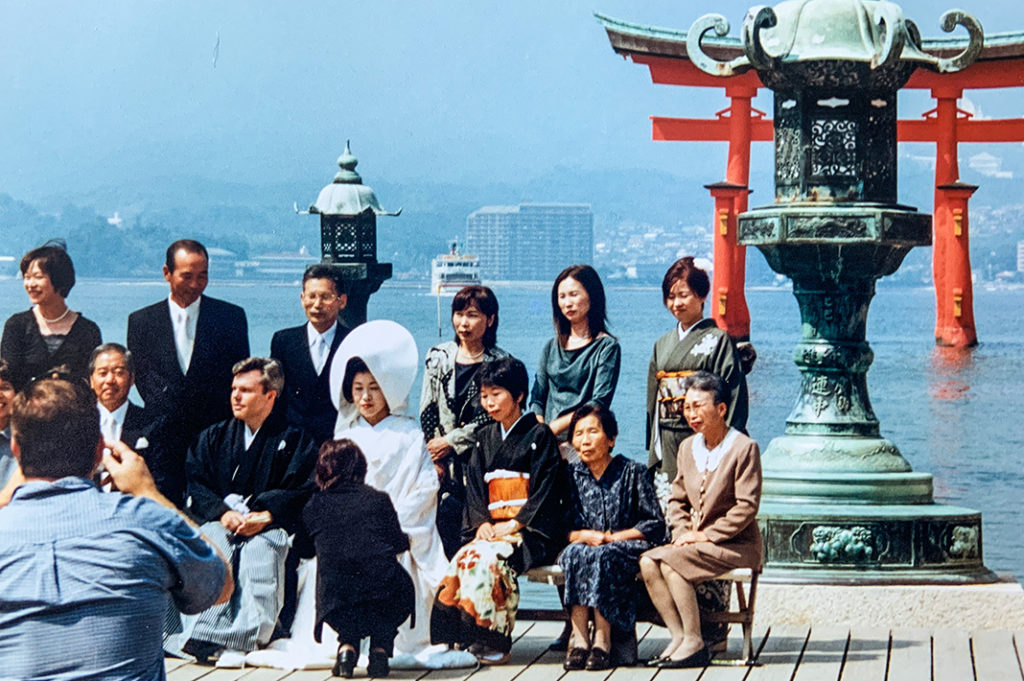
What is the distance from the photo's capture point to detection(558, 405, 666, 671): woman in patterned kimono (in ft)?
16.0

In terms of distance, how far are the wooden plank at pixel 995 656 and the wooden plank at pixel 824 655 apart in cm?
36

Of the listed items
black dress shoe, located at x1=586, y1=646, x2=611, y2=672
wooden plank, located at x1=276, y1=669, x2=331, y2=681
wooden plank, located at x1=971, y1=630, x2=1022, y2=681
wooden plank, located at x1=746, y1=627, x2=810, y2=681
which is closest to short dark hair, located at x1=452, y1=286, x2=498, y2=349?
black dress shoe, located at x1=586, y1=646, x2=611, y2=672

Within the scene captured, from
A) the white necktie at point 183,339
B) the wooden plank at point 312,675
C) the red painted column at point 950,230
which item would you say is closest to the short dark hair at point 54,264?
the white necktie at point 183,339

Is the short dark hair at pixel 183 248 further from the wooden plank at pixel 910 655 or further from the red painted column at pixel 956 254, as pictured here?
the red painted column at pixel 956 254

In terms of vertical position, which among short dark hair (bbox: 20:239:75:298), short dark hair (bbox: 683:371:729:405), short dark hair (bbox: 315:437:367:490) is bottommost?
short dark hair (bbox: 315:437:367:490)

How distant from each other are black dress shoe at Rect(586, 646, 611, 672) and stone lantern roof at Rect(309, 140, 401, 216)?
625 cm

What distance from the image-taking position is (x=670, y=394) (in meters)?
5.58

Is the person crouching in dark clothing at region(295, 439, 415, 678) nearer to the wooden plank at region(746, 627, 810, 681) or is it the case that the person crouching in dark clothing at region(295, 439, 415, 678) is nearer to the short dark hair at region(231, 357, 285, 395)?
the short dark hair at region(231, 357, 285, 395)

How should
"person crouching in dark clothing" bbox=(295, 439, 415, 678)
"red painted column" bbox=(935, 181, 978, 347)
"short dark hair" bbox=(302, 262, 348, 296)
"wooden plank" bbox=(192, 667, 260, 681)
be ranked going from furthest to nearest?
"red painted column" bbox=(935, 181, 978, 347), "short dark hair" bbox=(302, 262, 348, 296), "person crouching in dark clothing" bbox=(295, 439, 415, 678), "wooden plank" bbox=(192, 667, 260, 681)

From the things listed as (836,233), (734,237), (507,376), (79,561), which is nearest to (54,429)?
(79,561)

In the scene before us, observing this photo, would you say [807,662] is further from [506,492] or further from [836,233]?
[836,233]

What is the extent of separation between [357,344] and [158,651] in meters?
2.23

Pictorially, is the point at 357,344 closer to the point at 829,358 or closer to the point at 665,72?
the point at 829,358

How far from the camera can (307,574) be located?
508 cm
